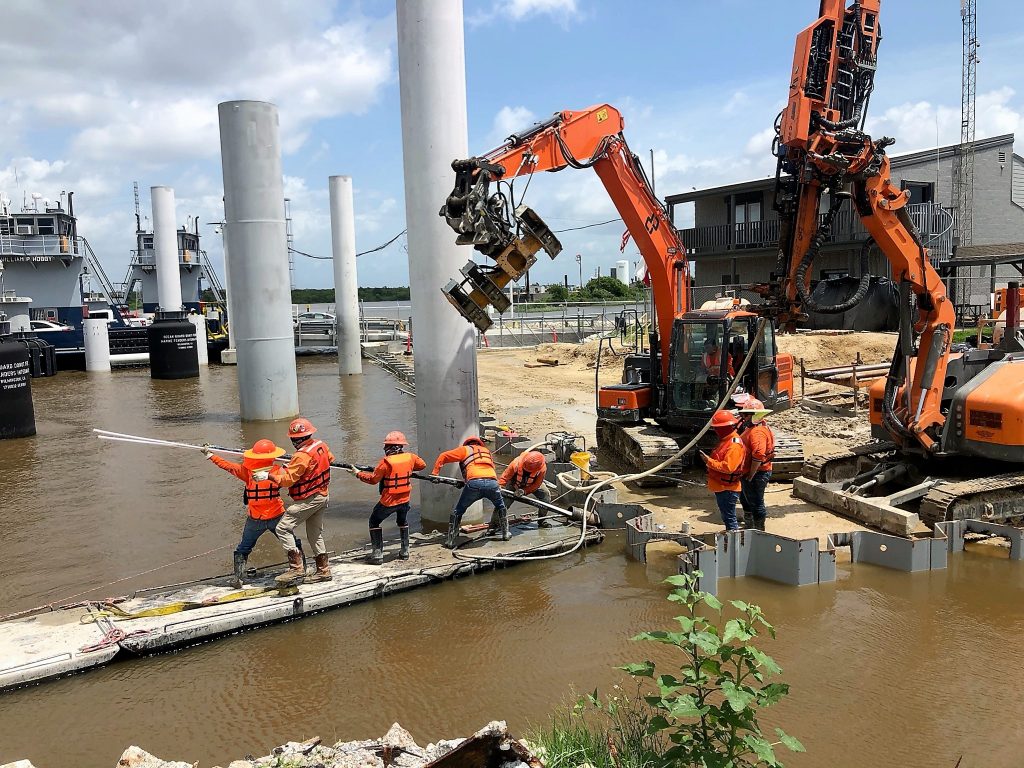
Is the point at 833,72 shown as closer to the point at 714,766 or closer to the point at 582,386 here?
the point at 714,766

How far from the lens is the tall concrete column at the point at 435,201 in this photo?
28.9 ft

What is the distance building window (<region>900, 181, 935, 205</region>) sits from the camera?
2806cm

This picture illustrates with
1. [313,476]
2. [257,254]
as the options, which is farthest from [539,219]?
[257,254]

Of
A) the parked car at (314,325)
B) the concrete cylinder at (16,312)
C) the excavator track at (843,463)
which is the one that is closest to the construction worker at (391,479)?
the excavator track at (843,463)

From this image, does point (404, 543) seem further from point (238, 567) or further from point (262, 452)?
point (262, 452)

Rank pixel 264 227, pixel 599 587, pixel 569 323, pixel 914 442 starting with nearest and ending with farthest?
pixel 599 587 → pixel 914 442 → pixel 264 227 → pixel 569 323

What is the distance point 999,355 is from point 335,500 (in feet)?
28.2

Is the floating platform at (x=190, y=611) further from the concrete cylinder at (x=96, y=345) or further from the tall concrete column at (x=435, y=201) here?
the concrete cylinder at (x=96, y=345)

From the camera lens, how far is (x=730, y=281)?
31688 millimetres

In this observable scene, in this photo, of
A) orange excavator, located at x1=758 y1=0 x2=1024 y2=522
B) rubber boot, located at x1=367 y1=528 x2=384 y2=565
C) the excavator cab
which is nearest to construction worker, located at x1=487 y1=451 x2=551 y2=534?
rubber boot, located at x1=367 y1=528 x2=384 y2=565

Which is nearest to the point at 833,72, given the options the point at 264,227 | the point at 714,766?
the point at 714,766

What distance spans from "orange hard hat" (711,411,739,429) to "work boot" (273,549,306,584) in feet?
13.7

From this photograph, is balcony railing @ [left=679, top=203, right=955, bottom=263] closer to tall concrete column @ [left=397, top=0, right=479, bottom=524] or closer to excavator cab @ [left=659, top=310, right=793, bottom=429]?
excavator cab @ [left=659, top=310, right=793, bottom=429]

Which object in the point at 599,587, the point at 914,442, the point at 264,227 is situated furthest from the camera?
the point at 264,227
